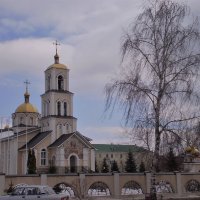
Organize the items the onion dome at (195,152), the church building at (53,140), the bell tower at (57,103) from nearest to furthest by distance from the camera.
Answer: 1. the onion dome at (195,152)
2. the church building at (53,140)
3. the bell tower at (57,103)

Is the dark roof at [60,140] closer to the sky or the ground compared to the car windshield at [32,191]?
closer to the sky

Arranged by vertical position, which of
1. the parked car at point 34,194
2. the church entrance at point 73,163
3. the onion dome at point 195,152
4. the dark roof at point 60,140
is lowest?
the parked car at point 34,194

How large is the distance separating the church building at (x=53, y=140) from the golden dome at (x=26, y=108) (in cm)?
240

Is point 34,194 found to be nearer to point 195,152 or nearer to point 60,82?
point 195,152

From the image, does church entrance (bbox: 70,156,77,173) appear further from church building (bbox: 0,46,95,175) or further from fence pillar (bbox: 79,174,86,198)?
fence pillar (bbox: 79,174,86,198)

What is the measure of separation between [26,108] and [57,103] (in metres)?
9.41

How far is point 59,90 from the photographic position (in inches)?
2404

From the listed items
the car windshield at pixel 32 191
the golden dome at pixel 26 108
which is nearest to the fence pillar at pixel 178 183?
the car windshield at pixel 32 191

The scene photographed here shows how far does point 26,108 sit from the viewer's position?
222 feet

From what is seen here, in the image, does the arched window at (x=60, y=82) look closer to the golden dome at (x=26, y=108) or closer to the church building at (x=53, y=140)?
the church building at (x=53, y=140)

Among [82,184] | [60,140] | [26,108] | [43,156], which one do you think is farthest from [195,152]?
[26,108]

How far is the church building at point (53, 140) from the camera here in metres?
55.1

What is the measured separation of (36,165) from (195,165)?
77.6 feet

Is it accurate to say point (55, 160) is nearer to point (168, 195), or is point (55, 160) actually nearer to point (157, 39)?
point (168, 195)
